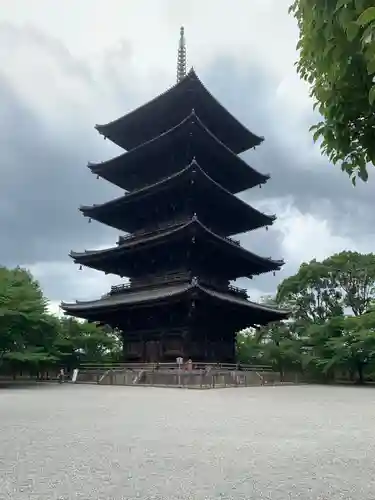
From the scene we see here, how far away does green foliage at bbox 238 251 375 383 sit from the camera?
1187 inches

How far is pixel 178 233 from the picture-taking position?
24.3 metres

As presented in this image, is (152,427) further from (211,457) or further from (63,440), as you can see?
(211,457)

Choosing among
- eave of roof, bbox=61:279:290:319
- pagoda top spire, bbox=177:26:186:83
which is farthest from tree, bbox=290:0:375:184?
pagoda top spire, bbox=177:26:186:83

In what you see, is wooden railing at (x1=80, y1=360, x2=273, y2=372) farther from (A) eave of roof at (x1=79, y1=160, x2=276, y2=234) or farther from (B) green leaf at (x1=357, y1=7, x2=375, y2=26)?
(B) green leaf at (x1=357, y1=7, x2=375, y2=26)

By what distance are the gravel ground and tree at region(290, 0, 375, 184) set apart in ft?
10.4

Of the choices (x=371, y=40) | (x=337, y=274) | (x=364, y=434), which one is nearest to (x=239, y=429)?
(x=364, y=434)

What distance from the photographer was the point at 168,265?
2677 cm

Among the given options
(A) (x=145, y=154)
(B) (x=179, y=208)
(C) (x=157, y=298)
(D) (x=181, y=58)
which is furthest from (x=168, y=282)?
(D) (x=181, y=58)

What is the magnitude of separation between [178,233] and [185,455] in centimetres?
1862

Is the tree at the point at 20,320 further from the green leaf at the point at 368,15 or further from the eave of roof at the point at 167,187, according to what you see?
the green leaf at the point at 368,15

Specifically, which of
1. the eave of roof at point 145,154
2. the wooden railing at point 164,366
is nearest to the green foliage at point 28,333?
the wooden railing at point 164,366

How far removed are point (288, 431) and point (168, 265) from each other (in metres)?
18.9

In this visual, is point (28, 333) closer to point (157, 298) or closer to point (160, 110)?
point (157, 298)

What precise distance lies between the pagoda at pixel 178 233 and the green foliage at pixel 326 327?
16.6 ft
